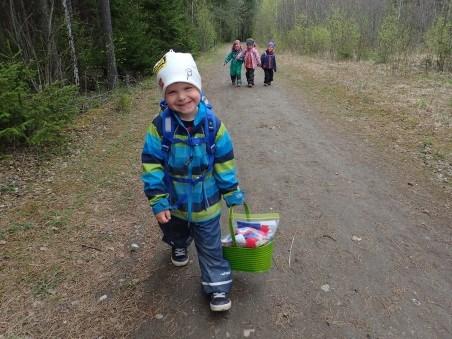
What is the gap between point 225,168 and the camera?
2.78 metres

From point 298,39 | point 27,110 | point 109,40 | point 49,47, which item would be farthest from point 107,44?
point 298,39

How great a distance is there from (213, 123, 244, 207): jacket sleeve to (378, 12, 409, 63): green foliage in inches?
644

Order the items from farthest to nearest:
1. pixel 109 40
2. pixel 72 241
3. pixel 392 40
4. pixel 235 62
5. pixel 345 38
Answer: pixel 345 38, pixel 392 40, pixel 235 62, pixel 109 40, pixel 72 241

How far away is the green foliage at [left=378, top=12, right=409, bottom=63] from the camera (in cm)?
1619

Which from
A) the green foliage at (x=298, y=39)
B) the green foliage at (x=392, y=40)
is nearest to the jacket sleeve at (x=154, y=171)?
the green foliage at (x=392, y=40)

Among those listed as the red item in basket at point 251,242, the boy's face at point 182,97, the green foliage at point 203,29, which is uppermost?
the green foliage at point 203,29

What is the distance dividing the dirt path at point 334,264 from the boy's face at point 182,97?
63.7 inches

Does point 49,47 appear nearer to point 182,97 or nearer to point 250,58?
point 182,97

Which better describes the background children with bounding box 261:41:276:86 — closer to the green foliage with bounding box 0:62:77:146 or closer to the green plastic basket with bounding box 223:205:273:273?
the green foliage with bounding box 0:62:77:146

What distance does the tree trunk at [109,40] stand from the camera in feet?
36.3

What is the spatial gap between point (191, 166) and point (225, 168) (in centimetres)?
28

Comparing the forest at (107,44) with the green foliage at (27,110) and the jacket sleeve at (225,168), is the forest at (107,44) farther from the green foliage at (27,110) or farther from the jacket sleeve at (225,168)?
the jacket sleeve at (225,168)

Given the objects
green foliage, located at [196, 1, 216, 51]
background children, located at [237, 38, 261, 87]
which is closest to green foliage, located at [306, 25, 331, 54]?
green foliage, located at [196, 1, 216, 51]

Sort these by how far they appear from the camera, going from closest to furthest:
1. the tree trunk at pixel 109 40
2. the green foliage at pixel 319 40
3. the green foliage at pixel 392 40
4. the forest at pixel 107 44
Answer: the forest at pixel 107 44 → the tree trunk at pixel 109 40 → the green foliage at pixel 392 40 → the green foliage at pixel 319 40
